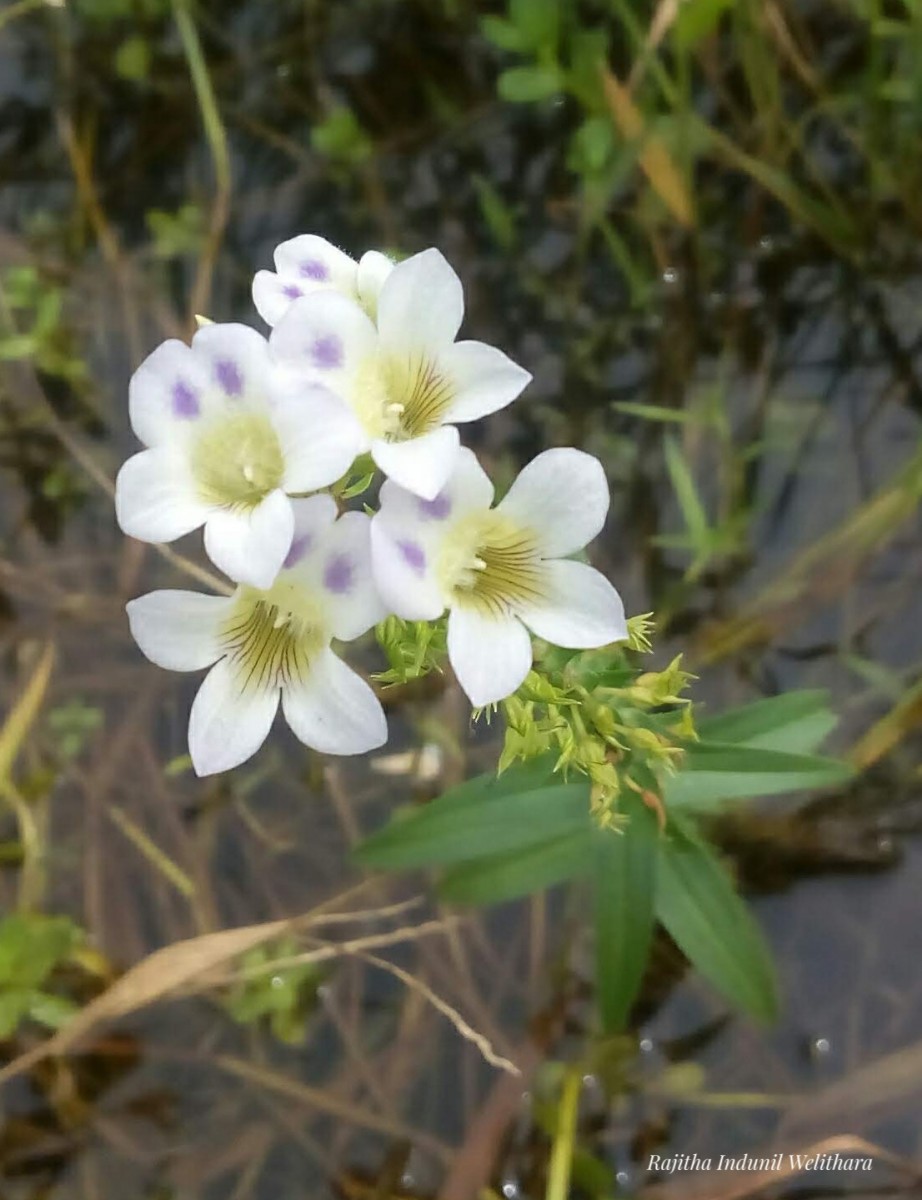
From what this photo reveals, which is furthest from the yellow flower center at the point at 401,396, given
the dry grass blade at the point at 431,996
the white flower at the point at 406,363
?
the dry grass blade at the point at 431,996

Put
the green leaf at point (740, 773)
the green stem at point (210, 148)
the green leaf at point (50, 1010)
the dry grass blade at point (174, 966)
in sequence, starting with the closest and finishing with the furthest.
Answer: the green leaf at point (740, 773) → the dry grass blade at point (174, 966) → the green leaf at point (50, 1010) → the green stem at point (210, 148)

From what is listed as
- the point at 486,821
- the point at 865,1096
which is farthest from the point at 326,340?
the point at 865,1096

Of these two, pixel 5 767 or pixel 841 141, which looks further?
pixel 841 141

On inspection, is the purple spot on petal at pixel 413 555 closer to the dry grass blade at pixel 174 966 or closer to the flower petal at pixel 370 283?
the flower petal at pixel 370 283

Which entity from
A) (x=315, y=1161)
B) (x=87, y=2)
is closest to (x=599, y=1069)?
(x=315, y=1161)

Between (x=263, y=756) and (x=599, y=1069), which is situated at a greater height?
(x=263, y=756)

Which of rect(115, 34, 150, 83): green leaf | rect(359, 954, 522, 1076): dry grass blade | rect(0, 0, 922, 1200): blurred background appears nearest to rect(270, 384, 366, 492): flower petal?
rect(0, 0, 922, 1200): blurred background

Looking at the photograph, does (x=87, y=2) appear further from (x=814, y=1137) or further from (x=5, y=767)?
(x=814, y=1137)
